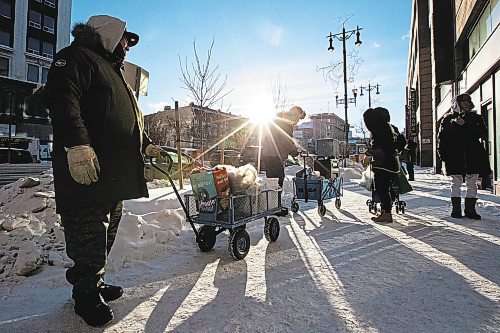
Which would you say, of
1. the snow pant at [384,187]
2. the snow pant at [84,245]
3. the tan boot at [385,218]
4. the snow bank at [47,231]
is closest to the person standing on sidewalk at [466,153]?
the snow pant at [384,187]

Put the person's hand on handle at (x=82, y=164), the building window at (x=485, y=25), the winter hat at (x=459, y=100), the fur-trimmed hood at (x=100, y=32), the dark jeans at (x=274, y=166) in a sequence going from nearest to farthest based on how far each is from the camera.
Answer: the person's hand on handle at (x=82, y=164)
the fur-trimmed hood at (x=100, y=32)
the winter hat at (x=459, y=100)
the dark jeans at (x=274, y=166)
the building window at (x=485, y=25)

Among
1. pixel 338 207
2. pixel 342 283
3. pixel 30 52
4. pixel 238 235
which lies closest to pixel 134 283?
pixel 238 235

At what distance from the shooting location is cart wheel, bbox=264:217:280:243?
3953 millimetres

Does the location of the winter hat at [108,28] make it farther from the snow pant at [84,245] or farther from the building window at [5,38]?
the building window at [5,38]

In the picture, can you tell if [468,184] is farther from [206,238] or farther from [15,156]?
[15,156]

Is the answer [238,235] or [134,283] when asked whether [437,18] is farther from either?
[134,283]

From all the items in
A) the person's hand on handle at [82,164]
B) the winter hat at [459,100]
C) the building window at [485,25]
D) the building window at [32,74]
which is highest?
the building window at [32,74]

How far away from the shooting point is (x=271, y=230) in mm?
3984

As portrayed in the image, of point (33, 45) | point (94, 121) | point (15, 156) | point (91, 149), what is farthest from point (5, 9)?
point (91, 149)

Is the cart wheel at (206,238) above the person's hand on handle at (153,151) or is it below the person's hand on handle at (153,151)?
below

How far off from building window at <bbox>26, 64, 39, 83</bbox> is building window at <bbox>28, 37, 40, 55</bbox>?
1675 mm

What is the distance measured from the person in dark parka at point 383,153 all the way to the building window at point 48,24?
144 feet

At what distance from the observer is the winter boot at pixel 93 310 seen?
6.52 feet

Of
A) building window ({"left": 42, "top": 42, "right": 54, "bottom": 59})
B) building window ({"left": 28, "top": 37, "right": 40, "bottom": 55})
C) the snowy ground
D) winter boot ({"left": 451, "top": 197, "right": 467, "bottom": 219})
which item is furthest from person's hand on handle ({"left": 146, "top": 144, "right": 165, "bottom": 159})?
building window ({"left": 42, "top": 42, "right": 54, "bottom": 59})
